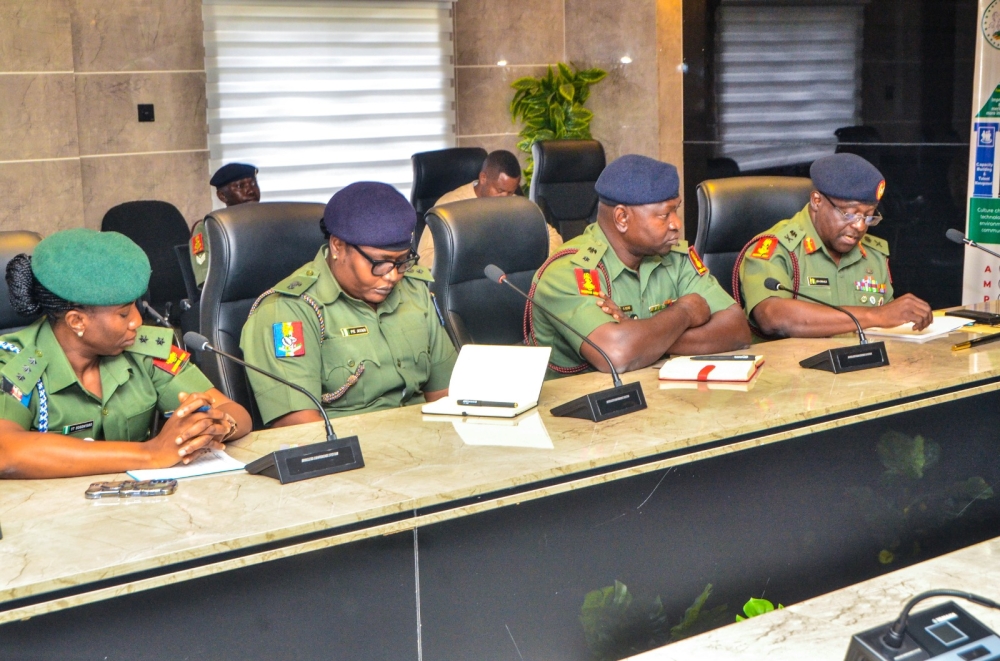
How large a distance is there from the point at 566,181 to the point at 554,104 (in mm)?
1113

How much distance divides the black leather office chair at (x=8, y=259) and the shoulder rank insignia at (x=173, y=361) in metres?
0.40

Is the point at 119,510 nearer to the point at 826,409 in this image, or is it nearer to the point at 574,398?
the point at 574,398

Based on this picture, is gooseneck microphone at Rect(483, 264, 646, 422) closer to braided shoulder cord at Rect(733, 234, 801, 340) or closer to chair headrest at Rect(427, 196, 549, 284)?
chair headrest at Rect(427, 196, 549, 284)


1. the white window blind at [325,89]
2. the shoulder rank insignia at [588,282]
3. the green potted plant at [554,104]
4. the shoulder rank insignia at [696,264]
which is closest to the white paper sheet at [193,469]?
the shoulder rank insignia at [588,282]

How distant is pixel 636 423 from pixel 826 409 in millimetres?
402

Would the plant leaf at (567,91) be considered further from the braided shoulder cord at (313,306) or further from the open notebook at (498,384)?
the open notebook at (498,384)

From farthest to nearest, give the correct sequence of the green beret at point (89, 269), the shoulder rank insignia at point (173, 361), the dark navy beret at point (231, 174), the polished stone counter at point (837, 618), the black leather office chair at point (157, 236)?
the dark navy beret at point (231, 174) → the black leather office chair at point (157, 236) → the shoulder rank insignia at point (173, 361) → the green beret at point (89, 269) → the polished stone counter at point (837, 618)

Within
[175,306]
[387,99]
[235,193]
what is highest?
[387,99]

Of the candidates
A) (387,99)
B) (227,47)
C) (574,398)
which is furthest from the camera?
(387,99)

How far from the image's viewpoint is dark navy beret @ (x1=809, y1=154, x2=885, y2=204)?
10.3 ft

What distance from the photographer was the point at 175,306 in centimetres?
471

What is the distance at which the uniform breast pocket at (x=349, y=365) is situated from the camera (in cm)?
250

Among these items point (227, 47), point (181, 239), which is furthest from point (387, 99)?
point (181, 239)

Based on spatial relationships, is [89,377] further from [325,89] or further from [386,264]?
[325,89]
